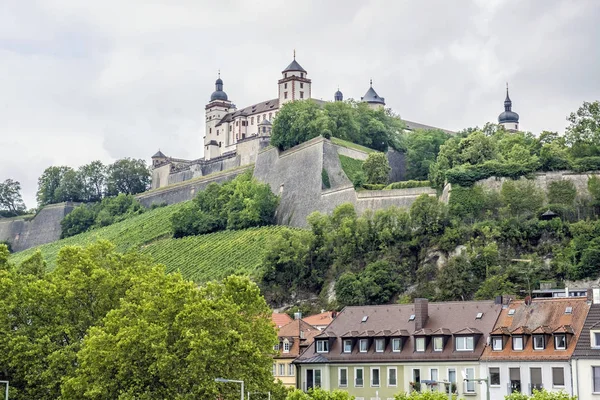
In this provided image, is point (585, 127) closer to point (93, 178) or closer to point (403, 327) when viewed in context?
point (403, 327)

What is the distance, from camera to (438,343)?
62.8 metres

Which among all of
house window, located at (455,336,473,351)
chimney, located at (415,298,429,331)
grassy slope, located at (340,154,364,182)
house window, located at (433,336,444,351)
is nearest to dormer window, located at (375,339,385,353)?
chimney, located at (415,298,429,331)

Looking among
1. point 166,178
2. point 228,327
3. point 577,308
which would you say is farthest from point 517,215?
point 166,178

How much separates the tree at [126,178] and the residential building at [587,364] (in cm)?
12764

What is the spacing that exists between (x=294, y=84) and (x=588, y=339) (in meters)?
112

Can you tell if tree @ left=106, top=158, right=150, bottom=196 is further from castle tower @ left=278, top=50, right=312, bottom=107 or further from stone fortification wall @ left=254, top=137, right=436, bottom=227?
stone fortification wall @ left=254, top=137, right=436, bottom=227

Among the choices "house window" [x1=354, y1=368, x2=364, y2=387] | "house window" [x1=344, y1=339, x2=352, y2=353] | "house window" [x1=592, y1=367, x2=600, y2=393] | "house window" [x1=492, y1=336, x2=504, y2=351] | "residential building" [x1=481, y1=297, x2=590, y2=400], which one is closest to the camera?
"house window" [x1=592, y1=367, x2=600, y2=393]

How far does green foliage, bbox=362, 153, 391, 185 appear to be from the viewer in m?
116

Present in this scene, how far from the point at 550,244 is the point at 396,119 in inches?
2071

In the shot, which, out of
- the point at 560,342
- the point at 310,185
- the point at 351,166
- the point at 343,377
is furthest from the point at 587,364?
the point at 351,166

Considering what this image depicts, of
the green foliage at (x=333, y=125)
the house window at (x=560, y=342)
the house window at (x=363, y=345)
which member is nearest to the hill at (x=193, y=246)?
the green foliage at (x=333, y=125)

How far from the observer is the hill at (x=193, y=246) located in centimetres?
11000

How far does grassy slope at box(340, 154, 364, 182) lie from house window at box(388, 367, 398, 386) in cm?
5985

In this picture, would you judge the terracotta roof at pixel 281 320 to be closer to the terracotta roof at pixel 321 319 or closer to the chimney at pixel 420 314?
the terracotta roof at pixel 321 319
